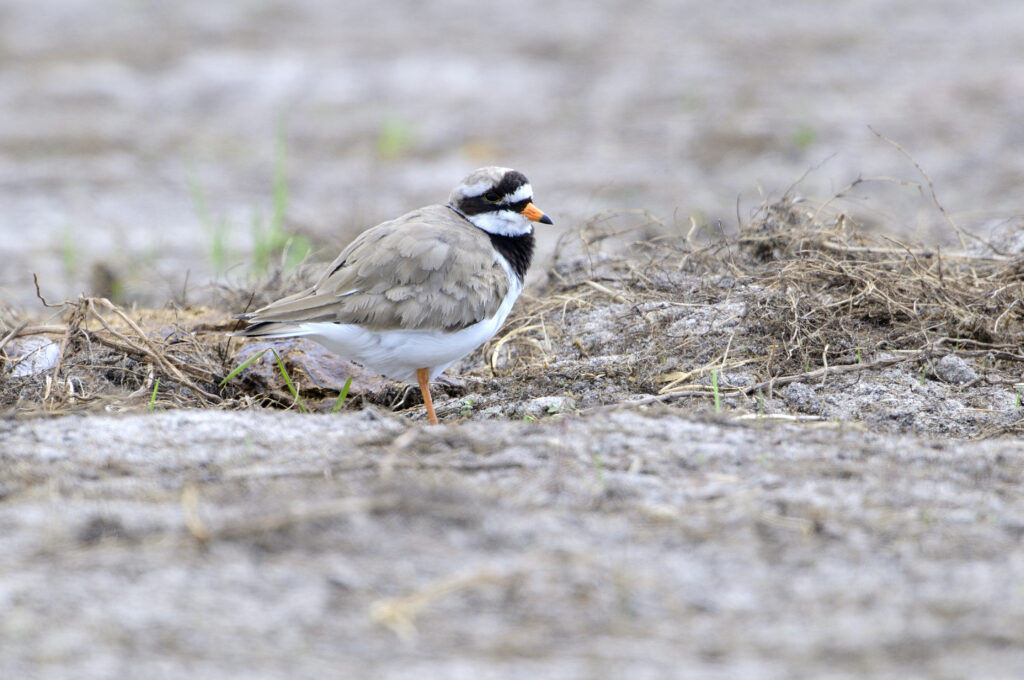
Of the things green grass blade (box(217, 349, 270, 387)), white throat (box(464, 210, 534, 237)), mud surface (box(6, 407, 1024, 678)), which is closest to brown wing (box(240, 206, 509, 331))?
green grass blade (box(217, 349, 270, 387))

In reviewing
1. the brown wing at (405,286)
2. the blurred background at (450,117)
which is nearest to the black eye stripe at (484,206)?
the brown wing at (405,286)

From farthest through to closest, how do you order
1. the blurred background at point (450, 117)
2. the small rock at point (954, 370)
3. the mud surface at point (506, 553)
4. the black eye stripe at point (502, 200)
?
1. the blurred background at point (450, 117)
2. the black eye stripe at point (502, 200)
3. the small rock at point (954, 370)
4. the mud surface at point (506, 553)

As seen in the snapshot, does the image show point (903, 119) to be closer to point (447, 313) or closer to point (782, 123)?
point (782, 123)

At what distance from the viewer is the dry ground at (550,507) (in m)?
2.37

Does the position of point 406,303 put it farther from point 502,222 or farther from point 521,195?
point 521,195

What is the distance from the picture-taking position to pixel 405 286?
4504 millimetres

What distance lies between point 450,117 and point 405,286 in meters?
8.30

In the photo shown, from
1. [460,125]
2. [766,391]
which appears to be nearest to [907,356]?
[766,391]

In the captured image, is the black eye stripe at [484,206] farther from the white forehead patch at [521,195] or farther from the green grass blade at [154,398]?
the green grass blade at [154,398]

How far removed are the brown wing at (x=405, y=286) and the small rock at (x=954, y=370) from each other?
183 centimetres

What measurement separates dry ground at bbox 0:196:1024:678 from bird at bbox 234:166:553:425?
0.34 meters

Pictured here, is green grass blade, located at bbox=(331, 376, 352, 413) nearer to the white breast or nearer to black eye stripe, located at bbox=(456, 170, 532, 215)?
the white breast

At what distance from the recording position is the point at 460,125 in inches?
479

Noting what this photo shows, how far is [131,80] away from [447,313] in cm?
1074
